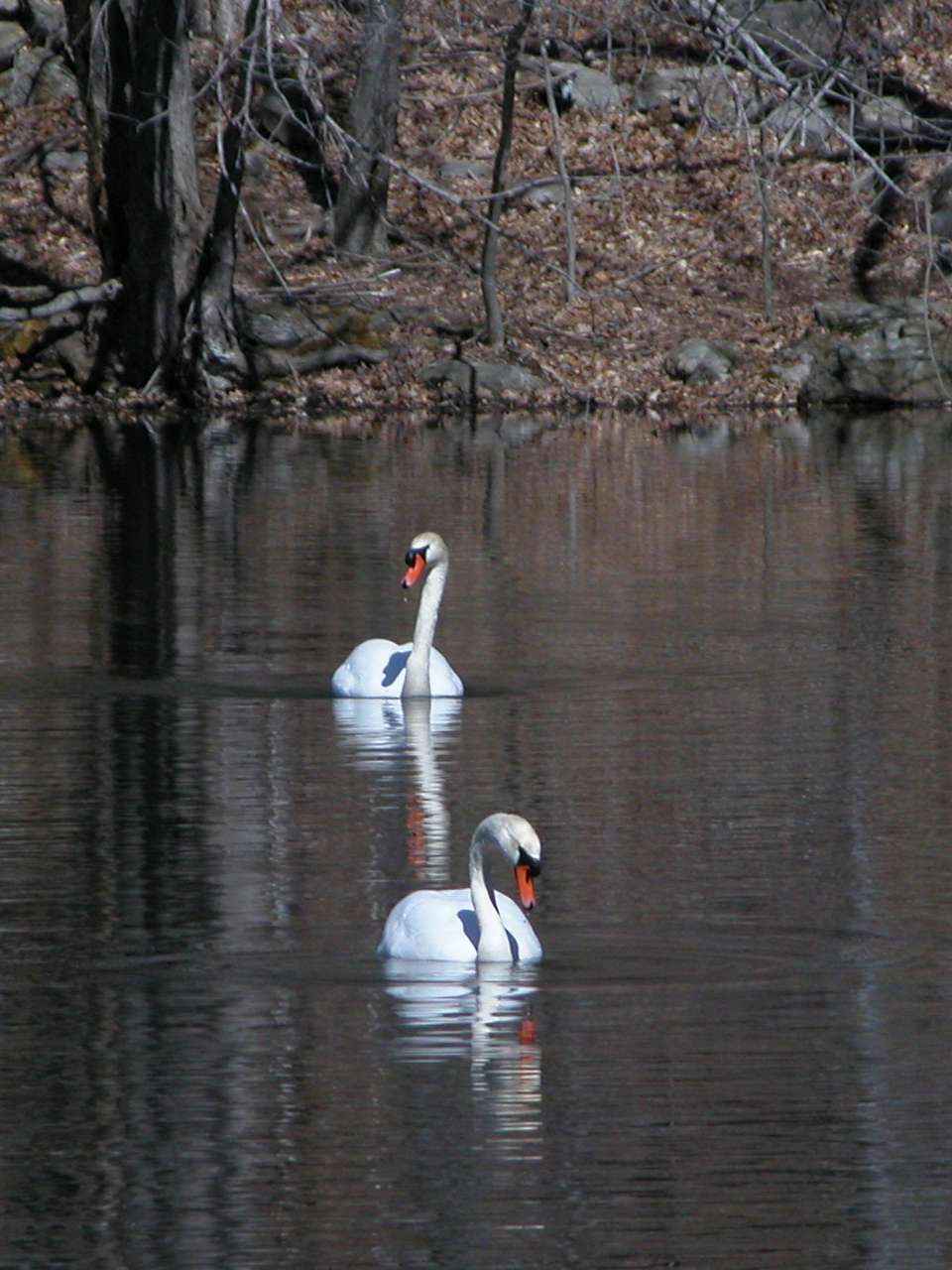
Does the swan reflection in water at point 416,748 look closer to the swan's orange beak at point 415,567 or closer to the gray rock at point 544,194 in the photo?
the swan's orange beak at point 415,567

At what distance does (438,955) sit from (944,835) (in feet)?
9.09

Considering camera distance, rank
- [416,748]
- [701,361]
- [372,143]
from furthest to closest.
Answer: [372,143], [701,361], [416,748]

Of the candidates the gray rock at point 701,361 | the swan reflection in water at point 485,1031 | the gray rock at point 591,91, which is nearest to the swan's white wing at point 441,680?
the swan reflection in water at point 485,1031

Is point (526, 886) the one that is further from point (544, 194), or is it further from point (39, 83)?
point (39, 83)

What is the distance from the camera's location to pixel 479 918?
8781 mm

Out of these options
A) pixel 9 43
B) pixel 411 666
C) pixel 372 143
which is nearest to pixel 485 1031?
pixel 411 666

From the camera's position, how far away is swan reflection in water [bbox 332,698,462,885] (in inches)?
427

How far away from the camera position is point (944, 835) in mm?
10859

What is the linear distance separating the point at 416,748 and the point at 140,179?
19.2 m

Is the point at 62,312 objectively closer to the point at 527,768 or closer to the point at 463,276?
the point at 463,276

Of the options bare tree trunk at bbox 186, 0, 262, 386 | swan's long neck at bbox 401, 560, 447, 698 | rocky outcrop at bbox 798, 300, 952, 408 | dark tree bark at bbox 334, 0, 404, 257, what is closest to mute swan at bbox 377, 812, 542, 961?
swan's long neck at bbox 401, 560, 447, 698

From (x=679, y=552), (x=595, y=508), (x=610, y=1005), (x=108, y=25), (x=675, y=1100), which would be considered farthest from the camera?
(x=108, y=25)

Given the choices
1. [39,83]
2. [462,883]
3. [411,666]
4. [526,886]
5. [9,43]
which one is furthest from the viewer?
[9,43]

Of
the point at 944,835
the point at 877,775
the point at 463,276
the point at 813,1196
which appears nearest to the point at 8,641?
the point at 877,775
